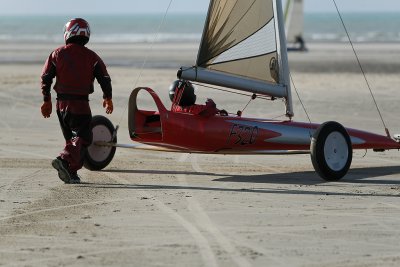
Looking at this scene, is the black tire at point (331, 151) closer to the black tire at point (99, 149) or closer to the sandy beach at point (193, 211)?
the sandy beach at point (193, 211)

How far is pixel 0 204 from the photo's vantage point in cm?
1091

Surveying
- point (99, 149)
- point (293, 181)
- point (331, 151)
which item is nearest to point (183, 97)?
point (99, 149)

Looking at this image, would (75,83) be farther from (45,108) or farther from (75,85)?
(45,108)

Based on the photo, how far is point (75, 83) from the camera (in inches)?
493

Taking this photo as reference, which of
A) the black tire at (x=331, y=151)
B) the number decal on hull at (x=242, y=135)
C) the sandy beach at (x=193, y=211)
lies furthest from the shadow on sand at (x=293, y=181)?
the number decal on hull at (x=242, y=135)

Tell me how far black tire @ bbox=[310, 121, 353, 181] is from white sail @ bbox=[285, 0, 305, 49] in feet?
158

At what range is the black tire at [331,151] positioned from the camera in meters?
12.4

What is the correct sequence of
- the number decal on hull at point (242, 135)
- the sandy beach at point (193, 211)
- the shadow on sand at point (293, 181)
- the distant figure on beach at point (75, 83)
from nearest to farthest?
the sandy beach at point (193, 211) → the shadow on sand at point (293, 181) → the distant figure on beach at point (75, 83) → the number decal on hull at point (242, 135)

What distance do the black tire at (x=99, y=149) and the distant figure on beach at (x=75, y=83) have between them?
92cm

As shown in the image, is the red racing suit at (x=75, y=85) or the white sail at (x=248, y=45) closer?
the red racing suit at (x=75, y=85)

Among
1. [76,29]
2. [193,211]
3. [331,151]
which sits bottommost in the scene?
[193,211]

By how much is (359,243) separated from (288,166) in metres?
5.28

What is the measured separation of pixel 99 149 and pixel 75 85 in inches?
53.9

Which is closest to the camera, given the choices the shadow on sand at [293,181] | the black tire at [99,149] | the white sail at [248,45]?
the shadow on sand at [293,181]
